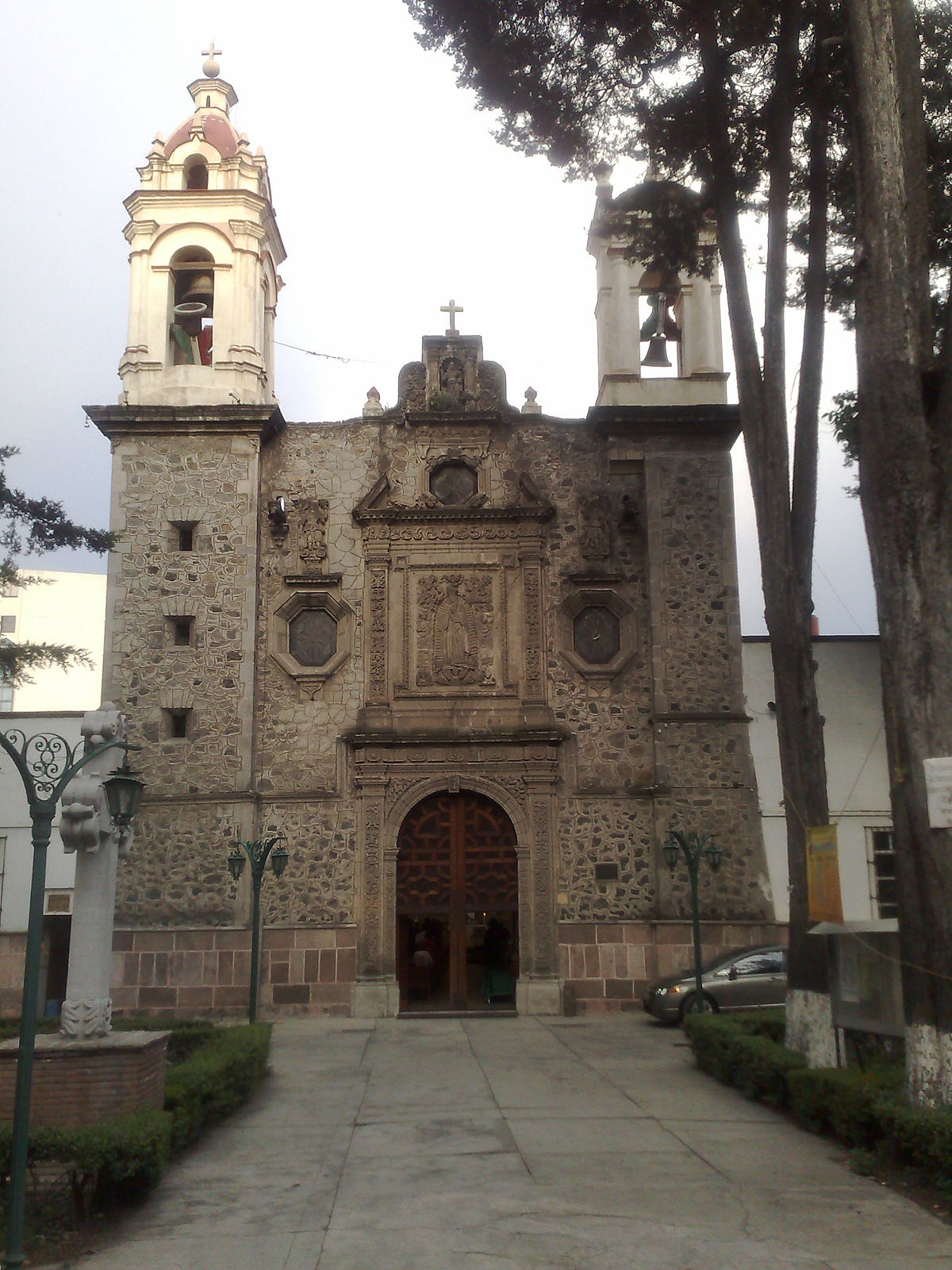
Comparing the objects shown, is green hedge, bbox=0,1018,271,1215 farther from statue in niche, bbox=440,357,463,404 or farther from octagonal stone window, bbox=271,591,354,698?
statue in niche, bbox=440,357,463,404

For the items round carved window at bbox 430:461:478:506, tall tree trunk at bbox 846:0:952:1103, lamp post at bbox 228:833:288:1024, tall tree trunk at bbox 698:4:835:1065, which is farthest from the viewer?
round carved window at bbox 430:461:478:506

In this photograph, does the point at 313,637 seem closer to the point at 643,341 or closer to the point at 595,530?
the point at 595,530

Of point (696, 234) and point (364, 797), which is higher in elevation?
point (696, 234)

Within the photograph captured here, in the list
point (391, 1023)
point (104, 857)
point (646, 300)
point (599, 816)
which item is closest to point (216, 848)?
point (391, 1023)

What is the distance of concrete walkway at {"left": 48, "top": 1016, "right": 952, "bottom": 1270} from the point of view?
23.0 feet

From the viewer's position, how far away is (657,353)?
854 inches

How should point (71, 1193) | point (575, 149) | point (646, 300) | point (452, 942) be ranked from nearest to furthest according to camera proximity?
1. point (71, 1193)
2. point (575, 149)
3. point (452, 942)
4. point (646, 300)

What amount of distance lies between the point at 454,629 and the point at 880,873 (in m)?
7.86

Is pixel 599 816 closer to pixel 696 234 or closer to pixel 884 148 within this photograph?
pixel 696 234

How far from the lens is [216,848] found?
19156 mm

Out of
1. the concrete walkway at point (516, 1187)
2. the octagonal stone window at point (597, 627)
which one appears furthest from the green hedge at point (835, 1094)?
the octagonal stone window at point (597, 627)

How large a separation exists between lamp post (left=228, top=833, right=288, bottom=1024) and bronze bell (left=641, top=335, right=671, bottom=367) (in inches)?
407

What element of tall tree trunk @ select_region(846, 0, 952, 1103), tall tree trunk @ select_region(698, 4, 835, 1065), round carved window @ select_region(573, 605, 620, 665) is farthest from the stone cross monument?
round carved window @ select_region(573, 605, 620, 665)

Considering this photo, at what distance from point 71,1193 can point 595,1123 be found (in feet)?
15.3
